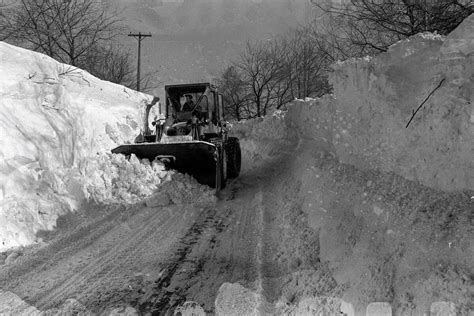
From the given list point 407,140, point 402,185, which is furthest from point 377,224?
point 407,140

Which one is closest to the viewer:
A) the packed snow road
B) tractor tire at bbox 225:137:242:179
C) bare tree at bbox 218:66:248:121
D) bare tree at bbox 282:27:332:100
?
the packed snow road

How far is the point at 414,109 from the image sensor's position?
4.72m

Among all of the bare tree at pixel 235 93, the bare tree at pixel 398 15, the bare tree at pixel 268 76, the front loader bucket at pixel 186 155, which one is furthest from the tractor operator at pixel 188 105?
the bare tree at pixel 235 93

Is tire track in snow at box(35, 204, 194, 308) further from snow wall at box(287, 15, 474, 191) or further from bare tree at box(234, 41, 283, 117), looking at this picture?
bare tree at box(234, 41, 283, 117)

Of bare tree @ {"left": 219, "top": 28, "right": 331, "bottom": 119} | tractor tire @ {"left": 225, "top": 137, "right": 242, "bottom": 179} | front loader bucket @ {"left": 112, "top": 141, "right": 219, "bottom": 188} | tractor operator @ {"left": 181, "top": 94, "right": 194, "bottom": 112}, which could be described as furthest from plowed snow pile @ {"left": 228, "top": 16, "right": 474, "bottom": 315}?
bare tree @ {"left": 219, "top": 28, "right": 331, "bottom": 119}

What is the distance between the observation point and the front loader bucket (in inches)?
341

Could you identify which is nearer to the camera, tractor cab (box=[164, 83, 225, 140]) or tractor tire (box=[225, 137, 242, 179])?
tractor cab (box=[164, 83, 225, 140])

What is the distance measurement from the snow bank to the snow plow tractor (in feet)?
1.51

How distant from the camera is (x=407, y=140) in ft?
15.6

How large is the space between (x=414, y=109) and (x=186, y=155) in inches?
204

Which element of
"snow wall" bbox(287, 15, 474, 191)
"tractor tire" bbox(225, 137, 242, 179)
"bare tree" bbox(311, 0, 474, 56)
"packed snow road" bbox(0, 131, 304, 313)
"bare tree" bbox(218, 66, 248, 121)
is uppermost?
"bare tree" bbox(218, 66, 248, 121)

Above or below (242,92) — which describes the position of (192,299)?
below

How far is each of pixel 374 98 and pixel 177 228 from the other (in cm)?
367

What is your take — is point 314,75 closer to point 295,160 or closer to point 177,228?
point 295,160
